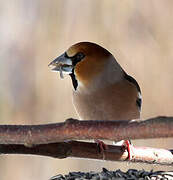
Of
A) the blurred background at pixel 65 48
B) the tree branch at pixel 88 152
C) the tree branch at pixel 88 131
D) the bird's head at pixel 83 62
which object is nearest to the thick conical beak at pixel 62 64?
the bird's head at pixel 83 62

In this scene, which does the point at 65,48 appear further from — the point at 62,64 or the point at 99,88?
the point at 62,64

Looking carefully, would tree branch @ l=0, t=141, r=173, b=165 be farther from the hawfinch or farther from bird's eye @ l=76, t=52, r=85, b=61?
bird's eye @ l=76, t=52, r=85, b=61

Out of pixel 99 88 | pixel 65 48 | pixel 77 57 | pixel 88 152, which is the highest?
pixel 65 48

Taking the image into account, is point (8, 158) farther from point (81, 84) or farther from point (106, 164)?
point (81, 84)

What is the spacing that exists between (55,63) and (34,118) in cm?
165

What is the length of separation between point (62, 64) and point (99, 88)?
0.23m

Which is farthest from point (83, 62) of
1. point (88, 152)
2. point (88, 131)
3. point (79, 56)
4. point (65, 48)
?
point (65, 48)

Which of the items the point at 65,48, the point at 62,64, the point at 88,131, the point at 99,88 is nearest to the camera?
the point at 88,131

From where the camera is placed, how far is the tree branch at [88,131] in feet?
5.35

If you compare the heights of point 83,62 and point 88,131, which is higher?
point 83,62

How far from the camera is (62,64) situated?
2295 millimetres

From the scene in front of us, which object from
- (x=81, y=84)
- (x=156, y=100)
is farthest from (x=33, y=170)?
(x=81, y=84)

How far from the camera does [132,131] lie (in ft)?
5.43

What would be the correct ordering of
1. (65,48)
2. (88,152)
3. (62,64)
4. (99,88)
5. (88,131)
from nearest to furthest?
(88,131)
(88,152)
(62,64)
(99,88)
(65,48)
